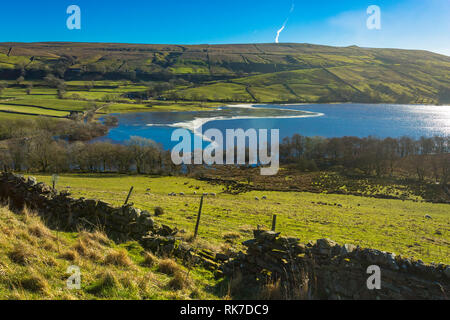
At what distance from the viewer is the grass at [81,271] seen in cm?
620

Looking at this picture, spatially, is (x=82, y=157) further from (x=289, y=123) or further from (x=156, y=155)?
(x=289, y=123)

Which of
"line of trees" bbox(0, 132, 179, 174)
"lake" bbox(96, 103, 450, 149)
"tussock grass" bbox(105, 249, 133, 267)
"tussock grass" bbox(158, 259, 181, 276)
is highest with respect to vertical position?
"lake" bbox(96, 103, 450, 149)

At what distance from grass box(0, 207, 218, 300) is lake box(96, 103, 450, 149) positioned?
87666 millimetres

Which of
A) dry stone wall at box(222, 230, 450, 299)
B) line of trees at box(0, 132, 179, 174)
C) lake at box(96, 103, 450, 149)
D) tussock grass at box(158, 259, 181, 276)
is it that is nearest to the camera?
dry stone wall at box(222, 230, 450, 299)

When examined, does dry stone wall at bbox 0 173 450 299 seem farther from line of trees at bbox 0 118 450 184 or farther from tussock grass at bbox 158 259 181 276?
line of trees at bbox 0 118 450 184

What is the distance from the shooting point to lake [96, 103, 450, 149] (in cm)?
11681

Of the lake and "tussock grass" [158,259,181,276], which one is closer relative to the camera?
"tussock grass" [158,259,181,276]

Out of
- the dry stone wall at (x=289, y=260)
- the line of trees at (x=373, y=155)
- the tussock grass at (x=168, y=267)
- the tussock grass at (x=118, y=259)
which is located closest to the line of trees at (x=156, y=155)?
the line of trees at (x=373, y=155)

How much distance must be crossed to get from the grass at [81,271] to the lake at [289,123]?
8767 cm

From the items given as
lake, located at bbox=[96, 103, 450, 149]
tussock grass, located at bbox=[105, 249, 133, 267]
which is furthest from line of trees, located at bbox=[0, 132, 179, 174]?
tussock grass, located at bbox=[105, 249, 133, 267]

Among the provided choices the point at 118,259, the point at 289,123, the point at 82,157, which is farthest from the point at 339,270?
the point at 289,123

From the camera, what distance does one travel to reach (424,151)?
3376 inches

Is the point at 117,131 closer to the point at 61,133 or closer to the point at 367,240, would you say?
the point at 61,133

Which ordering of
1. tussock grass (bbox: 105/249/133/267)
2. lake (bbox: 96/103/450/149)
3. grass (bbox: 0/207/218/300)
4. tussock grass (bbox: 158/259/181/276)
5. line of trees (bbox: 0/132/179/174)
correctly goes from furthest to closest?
lake (bbox: 96/103/450/149), line of trees (bbox: 0/132/179/174), tussock grass (bbox: 158/259/181/276), tussock grass (bbox: 105/249/133/267), grass (bbox: 0/207/218/300)
